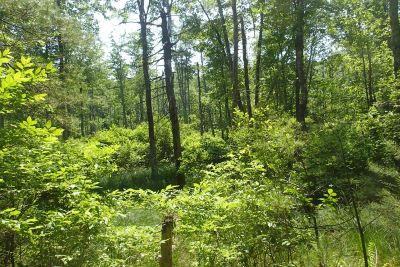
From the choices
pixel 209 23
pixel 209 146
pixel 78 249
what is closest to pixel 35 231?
pixel 78 249

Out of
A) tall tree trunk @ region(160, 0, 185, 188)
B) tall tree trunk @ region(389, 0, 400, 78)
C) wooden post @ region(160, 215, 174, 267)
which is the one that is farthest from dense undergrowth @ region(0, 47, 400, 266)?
tall tree trunk @ region(160, 0, 185, 188)

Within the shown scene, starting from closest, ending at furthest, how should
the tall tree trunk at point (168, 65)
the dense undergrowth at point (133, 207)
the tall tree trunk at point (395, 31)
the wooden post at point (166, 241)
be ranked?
the dense undergrowth at point (133, 207) → the wooden post at point (166, 241) → the tall tree trunk at point (395, 31) → the tall tree trunk at point (168, 65)

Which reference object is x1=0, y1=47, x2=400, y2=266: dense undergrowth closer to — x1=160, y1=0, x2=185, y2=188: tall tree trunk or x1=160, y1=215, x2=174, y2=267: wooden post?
x1=160, y1=215, x2=174, y2=267: wooden post

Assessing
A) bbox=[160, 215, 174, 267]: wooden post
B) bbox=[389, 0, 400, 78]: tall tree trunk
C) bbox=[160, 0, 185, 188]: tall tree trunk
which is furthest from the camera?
bbox=[160, 0, 185, 188]: tall tree trunk

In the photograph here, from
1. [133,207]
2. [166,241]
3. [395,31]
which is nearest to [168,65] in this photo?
[395,31]

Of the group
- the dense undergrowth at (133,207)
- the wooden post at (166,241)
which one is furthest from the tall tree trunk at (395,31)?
the wooden post at (166,241)

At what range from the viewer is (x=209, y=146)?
46.6 feet

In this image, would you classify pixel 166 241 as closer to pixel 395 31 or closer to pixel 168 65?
pixel 395 31

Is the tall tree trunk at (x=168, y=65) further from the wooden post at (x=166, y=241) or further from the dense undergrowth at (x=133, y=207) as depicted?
the wooden post at (x=166, y=241)

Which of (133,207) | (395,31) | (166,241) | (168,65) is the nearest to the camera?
(166,241)

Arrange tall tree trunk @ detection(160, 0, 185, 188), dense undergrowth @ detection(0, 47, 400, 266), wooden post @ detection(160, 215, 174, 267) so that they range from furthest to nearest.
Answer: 1. tall tree trunk @ detection(160, 0, 185, 188)
2. wooden post @ detection(160, 215, 174, 267)
3. dense undergrowth @ detection(0, 47, 400, 266)

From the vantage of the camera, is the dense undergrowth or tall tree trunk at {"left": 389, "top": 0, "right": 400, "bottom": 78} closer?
the dense undergrowth

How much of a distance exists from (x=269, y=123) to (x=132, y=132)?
1566cm

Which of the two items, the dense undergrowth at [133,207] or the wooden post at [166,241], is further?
the wooden post at [166,241]
